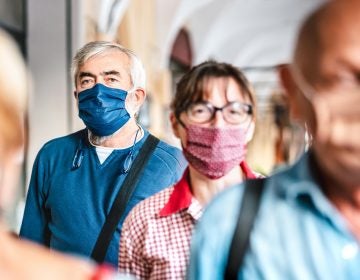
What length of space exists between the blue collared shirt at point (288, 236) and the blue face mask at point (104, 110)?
91 cm

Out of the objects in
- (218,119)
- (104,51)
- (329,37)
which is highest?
(329,37)

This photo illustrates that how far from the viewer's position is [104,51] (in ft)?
6.88

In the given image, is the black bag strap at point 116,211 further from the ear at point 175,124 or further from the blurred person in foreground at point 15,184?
the blurred person in foreground at point 15,184

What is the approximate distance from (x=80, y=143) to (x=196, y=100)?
571 mm

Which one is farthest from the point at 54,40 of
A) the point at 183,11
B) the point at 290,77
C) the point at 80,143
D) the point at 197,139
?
the point at 183,11

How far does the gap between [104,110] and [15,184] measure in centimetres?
104

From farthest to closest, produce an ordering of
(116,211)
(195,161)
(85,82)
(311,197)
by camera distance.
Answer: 1. (85,82)
2. (116,211)
3. (195,161)
4. (311,197)

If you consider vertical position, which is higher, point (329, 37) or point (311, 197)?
point (329, 37)

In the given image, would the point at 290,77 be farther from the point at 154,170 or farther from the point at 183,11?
the point at 183,11

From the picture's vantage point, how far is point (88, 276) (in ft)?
3.63

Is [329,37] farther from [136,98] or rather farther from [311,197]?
[136,98]

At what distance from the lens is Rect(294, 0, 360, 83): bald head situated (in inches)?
43.0

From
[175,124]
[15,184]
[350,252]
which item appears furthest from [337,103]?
[175,124]

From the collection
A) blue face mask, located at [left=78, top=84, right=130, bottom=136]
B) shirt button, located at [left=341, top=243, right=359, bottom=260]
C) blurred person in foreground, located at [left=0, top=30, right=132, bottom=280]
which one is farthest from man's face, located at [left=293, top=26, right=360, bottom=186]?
blue face mask, located at [left=78, top=84, right=130, bottom=136]
